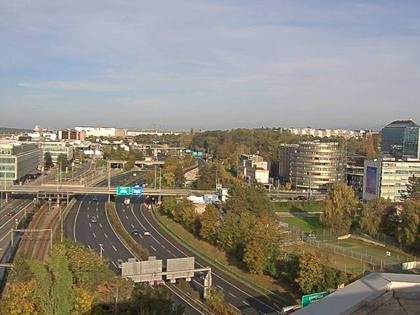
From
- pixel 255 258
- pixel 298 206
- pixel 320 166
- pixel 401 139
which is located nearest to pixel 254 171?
pixel 320 166

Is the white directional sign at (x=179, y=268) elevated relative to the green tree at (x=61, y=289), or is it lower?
lower

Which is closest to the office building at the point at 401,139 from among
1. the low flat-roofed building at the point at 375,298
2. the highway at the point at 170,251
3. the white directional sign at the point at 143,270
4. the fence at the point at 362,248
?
the fence at the point at 362,248

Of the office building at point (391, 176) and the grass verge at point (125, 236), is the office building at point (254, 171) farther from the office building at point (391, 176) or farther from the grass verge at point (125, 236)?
the grass verge at point (125, 236)

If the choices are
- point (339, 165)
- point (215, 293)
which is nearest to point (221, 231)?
point (215, 293)

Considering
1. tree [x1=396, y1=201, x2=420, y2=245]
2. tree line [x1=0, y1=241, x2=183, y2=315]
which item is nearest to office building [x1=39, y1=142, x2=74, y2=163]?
tree [x1=396, y1=201, x2=420, y2=245]

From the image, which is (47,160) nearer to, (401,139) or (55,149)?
(55,149)

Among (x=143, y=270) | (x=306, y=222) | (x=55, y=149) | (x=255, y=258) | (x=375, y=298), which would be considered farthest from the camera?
(x=55, y=149)
